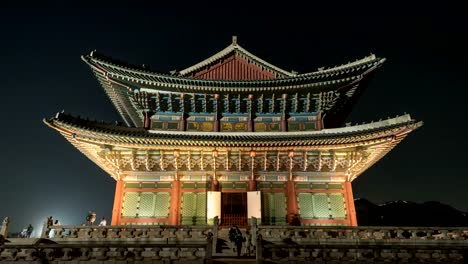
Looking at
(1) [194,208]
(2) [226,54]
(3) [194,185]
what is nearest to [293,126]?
(2) [226,54]

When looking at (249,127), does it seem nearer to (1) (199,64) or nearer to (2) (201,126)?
(2) (201,126)

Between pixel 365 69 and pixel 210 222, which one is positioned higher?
pixel 365 69

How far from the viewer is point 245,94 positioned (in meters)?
25.0

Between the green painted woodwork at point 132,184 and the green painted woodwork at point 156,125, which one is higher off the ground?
the green painted woodwork at point 156,125

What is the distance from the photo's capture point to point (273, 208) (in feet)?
74.4

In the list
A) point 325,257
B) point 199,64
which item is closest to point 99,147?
point 199,64

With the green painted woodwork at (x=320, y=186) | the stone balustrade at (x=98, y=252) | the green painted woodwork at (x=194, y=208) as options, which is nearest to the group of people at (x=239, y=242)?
the stone balustrade at (x=98, y=252)

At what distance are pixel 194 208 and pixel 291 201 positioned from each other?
7.44m

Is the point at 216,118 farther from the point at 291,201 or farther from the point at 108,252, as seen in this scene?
the point at 108,252

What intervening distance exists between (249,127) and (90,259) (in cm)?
1566

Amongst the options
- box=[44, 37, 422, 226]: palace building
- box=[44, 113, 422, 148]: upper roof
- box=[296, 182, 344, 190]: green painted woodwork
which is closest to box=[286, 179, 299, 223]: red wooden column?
box=[44, 37, 422, 226]: palace building

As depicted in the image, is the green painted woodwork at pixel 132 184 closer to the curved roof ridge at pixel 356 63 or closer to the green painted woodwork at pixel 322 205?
the green painted woodwork at pixel 322 205

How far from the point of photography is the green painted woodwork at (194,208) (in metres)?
22.2

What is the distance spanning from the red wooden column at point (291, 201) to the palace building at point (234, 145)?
8 cm
